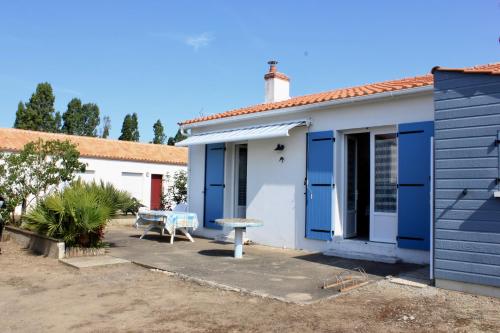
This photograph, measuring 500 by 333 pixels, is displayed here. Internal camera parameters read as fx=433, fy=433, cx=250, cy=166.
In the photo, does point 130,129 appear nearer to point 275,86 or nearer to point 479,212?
point 275,86

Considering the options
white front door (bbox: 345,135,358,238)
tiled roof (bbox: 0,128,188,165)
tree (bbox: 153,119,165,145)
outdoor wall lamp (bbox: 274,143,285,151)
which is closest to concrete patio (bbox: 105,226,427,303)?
white front door (bbox: 345,135,358,238)

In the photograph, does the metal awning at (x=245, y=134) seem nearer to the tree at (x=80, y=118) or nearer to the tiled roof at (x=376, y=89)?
the tiled roof at (x=376, y=89)

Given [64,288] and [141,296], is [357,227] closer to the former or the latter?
[141,296]

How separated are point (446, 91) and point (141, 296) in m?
5.44

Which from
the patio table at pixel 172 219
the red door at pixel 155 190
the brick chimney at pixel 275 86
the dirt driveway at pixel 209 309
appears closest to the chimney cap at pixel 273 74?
the brick chimney at pixel 275 86

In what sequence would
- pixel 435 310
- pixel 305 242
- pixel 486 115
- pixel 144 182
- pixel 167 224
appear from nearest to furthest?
pixel 435 310 < pixel 486 115 < pixel 305 242 < pixel 167 224 < pixel 144 182

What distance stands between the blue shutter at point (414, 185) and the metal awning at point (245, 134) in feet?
8.88

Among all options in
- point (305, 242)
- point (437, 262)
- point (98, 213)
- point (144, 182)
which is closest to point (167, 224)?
point (98, 213)

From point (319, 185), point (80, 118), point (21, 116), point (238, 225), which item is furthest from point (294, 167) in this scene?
point (80, 118)

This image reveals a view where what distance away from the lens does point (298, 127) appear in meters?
10.9

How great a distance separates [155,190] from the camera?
2658 cm

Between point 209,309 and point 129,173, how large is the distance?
20.8 meters

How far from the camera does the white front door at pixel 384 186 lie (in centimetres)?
927

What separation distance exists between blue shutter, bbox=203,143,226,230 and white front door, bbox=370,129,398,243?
485 cm
